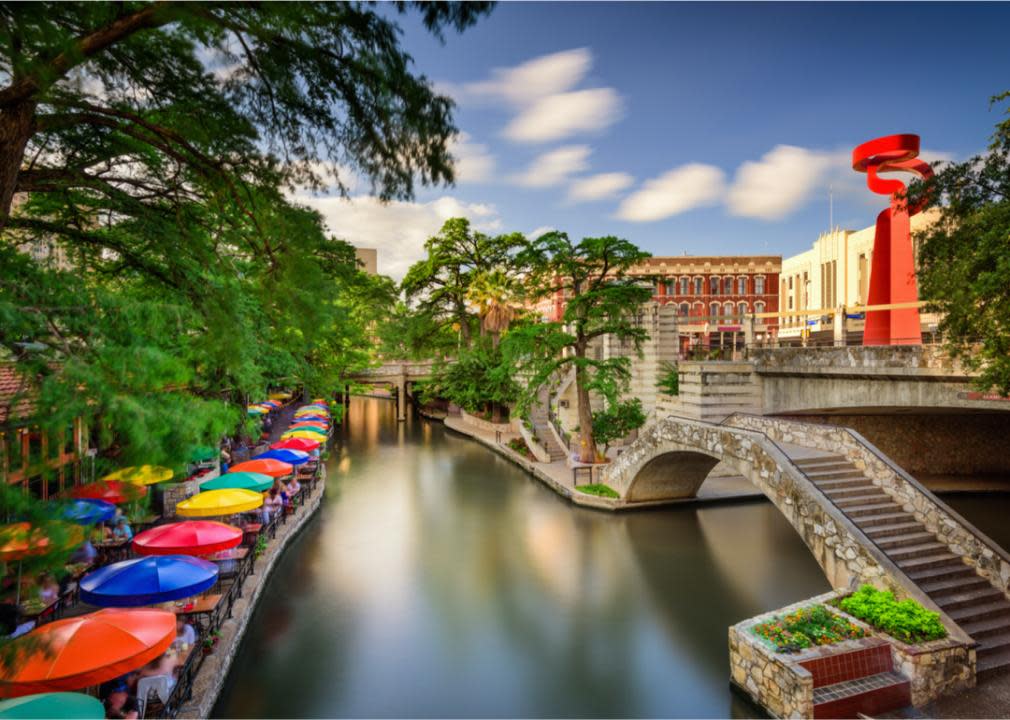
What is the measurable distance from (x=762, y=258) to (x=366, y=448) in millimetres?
47063

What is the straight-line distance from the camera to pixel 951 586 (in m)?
10.9

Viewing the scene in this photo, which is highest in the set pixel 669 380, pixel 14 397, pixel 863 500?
pixel 14 397

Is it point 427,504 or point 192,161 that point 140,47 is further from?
point 427,504

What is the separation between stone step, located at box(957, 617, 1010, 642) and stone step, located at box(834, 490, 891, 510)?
2754 millimetres

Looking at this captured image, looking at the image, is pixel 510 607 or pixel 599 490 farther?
pixel 599 490

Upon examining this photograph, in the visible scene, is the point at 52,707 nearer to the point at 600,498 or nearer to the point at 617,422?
the point at 600,498

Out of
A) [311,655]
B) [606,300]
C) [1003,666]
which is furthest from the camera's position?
[606,300]

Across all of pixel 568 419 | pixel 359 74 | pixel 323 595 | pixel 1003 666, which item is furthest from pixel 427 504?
pixel 359 74

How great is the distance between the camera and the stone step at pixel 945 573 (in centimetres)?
1102

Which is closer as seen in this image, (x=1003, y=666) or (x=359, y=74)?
(x=359, y=74)

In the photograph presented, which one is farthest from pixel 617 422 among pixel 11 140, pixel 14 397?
pixel 14 397

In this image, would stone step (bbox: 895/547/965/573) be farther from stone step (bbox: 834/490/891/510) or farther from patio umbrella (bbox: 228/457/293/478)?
patio umbrella (bbox: 228/457/293/478)

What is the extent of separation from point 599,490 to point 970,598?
12.2 meters

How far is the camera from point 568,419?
1367 inches
